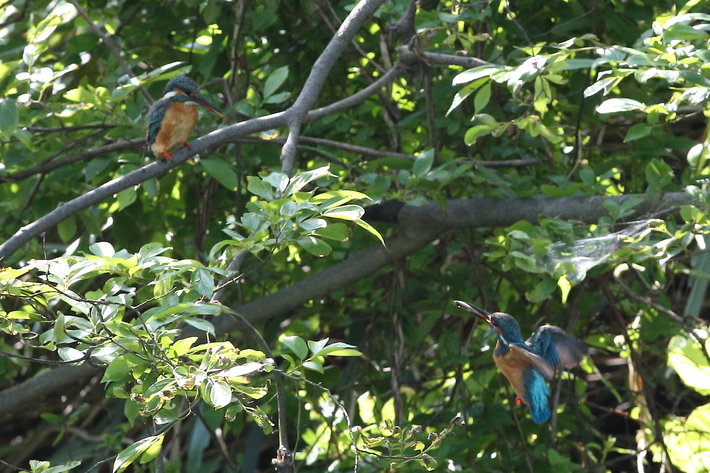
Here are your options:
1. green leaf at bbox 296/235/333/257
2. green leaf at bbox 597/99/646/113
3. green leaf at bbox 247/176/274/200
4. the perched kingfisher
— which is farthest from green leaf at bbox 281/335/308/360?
green leaf at bbox 597/99/646/113

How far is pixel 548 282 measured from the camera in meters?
2.00

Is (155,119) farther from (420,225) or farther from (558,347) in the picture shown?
(558,347)

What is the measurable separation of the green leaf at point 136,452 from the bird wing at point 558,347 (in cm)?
100

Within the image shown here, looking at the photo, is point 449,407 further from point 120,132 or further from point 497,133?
point 120,132

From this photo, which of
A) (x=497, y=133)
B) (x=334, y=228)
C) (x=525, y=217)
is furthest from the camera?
(x=525, y=217)

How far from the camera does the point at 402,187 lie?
7.95ft

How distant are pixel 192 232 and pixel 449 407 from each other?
44.8 inches

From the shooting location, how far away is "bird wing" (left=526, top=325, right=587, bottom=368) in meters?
1.96

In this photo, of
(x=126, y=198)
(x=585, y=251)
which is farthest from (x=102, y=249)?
(x=585, y=251)

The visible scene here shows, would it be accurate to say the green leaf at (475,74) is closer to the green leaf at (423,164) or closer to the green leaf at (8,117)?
the green leaf at (423,164)

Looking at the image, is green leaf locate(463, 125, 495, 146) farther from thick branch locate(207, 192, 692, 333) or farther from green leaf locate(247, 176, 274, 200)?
green leaf locate(247, 176, 274, 200)

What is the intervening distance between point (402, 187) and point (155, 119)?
0.77m

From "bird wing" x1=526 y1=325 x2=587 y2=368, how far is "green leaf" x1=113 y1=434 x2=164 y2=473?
3.30ft

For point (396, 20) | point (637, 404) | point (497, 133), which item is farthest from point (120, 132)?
point (637, 404)
